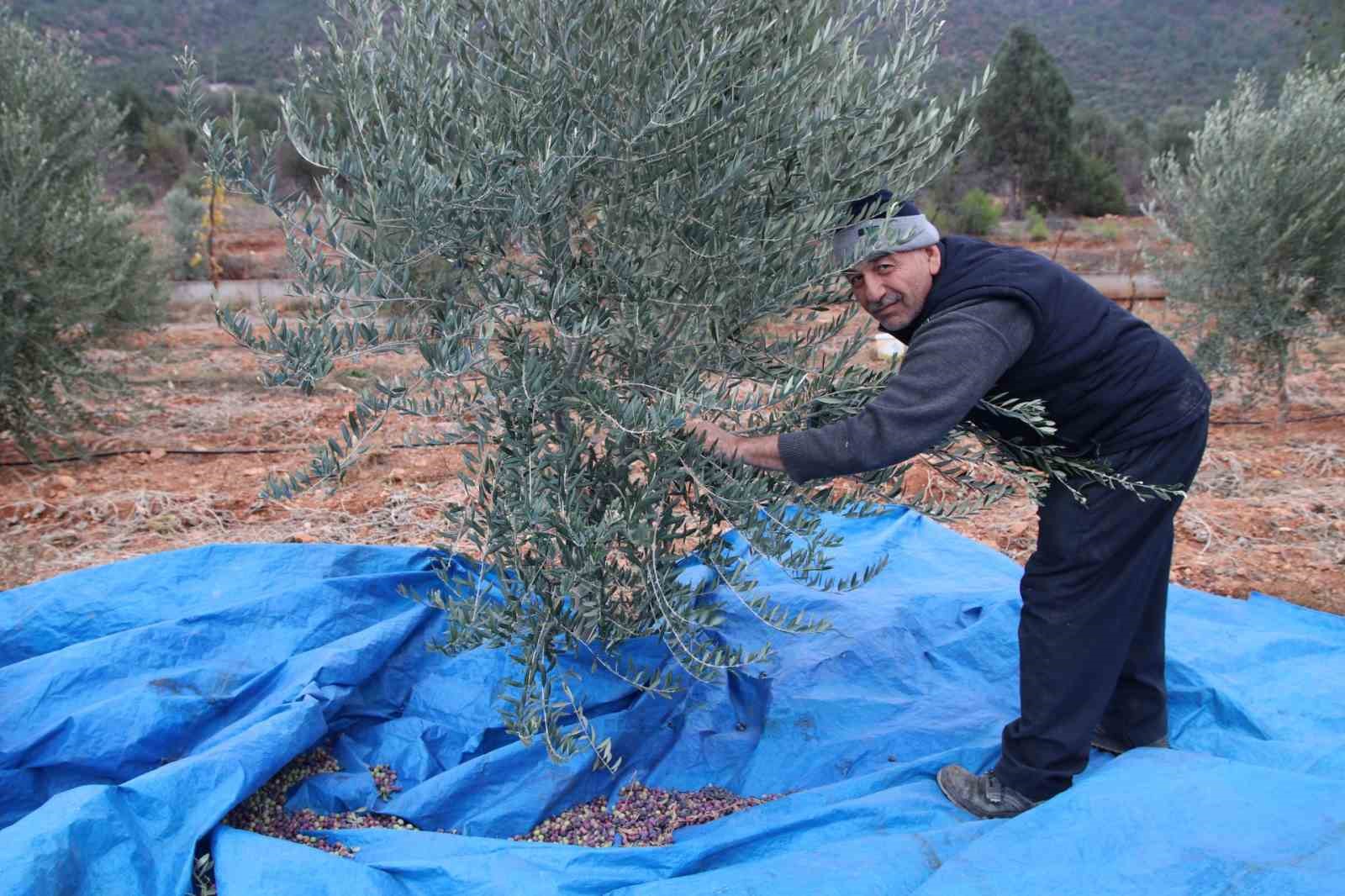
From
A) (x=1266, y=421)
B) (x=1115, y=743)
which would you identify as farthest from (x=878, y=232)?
(x=1266, y=421)

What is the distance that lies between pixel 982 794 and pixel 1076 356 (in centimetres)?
151

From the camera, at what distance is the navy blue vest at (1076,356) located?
317 cm

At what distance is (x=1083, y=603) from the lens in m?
3.41

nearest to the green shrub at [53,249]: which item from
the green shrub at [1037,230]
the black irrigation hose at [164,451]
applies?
the black irrigation hose at [164,451]

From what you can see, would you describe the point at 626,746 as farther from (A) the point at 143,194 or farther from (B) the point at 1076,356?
(A) the point at 143,194

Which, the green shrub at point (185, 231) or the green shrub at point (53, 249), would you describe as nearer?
the green shrub at point (53, 249)

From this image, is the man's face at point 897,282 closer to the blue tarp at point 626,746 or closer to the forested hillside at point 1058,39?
the blue tarp at point 626,746

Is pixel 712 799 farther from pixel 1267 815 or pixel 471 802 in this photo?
pixel 1267 815

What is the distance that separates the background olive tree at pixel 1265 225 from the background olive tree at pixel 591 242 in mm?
6982

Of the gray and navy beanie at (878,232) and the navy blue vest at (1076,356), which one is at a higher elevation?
the gray and navy beanie at (878,232)

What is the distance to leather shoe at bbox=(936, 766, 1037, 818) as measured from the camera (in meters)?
3.48

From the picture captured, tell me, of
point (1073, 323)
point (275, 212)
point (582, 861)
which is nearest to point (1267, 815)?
point (1073, 323)

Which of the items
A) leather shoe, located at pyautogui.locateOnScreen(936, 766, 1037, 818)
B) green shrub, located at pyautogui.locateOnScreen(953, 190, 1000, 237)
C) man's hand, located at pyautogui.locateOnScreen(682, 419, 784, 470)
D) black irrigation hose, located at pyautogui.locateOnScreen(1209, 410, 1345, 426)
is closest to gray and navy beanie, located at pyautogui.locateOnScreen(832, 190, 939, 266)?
man's hand, located at pyautogui.locateOnScreen(682, 419, 784, 470)

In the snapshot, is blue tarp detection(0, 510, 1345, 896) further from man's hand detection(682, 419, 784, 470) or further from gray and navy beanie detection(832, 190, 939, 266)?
gray and navy beanie detection(832, 190, 939, 266)
